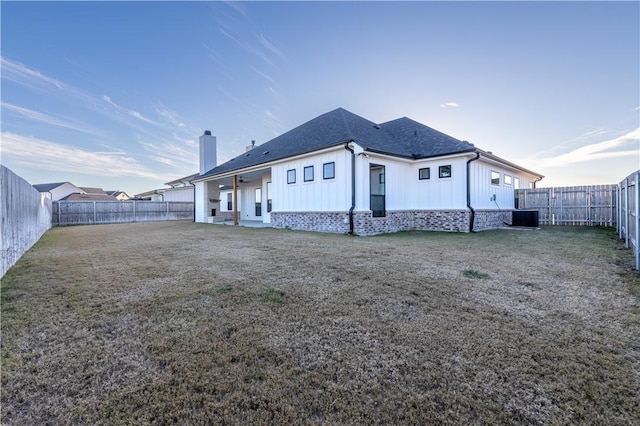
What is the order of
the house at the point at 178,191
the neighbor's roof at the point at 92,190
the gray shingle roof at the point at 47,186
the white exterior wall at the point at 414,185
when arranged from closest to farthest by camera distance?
the white exterior wall at the point at 414,185, the house at the point at 178,191, the gray shingle roof at the point at 47,186, the neighbor's roof at the point at 92,190

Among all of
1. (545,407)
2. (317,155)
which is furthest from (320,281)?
(317,155)

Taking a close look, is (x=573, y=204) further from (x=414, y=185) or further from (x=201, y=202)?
(x=201, y=202)

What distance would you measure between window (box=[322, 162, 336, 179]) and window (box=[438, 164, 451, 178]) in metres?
5.04

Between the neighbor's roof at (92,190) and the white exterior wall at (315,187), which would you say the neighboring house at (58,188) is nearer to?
the neighbor's roof at (92,190)

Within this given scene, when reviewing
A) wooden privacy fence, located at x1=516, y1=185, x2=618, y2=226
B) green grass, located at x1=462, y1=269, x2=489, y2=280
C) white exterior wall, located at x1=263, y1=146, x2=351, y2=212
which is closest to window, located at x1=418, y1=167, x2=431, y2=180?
white exterior wall, located at x1=263, y1=146, x2=351, y2=212

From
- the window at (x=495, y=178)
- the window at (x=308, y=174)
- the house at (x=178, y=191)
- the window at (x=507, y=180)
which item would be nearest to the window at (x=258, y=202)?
the window at (x=308, y=174)

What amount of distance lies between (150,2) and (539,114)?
16.2 meters

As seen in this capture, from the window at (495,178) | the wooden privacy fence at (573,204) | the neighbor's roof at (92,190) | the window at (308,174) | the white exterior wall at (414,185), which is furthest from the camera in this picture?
the neighbor's roof at (92,190)

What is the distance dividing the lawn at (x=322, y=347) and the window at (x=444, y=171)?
26.0 feet

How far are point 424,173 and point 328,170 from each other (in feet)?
15.7

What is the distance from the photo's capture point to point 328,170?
38.4 feet

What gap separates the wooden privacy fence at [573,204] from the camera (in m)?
14.1

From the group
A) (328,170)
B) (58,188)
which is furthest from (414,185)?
(58,188)

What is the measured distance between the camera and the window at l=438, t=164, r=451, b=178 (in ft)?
40.2
